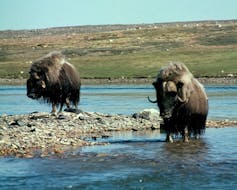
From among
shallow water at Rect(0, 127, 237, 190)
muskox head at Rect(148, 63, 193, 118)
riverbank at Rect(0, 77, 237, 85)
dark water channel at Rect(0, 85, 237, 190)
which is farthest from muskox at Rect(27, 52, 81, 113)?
riverbank at Rect(0, 77, 237, 85)

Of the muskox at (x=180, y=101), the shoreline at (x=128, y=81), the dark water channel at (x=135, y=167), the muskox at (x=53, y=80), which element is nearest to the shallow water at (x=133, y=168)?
the dark water channel at (x=135, y=167)

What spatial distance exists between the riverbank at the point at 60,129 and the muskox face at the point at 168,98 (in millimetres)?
1741

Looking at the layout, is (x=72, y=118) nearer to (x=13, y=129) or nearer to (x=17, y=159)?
(x=13, y=129)

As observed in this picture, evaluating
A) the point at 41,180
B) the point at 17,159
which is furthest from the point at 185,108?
the point at 41,180

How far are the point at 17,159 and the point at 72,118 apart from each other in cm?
681

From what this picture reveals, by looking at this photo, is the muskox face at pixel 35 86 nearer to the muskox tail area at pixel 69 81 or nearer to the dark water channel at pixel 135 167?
the muskox tail area at pixel 69 81

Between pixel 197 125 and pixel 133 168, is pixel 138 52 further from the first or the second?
pixel 133 168

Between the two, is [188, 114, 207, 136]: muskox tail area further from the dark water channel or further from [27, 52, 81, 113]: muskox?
[27, 52, 81, 113]: muskox

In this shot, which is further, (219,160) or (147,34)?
(147,34)

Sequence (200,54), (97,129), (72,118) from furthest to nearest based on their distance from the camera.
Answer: (200,54), (72,118), (97,129)

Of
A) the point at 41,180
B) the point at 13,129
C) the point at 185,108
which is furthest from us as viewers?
the point at 13,129

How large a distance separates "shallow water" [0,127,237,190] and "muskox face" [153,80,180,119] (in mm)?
749

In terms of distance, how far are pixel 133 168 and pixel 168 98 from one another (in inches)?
134

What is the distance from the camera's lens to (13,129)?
18188 mm
